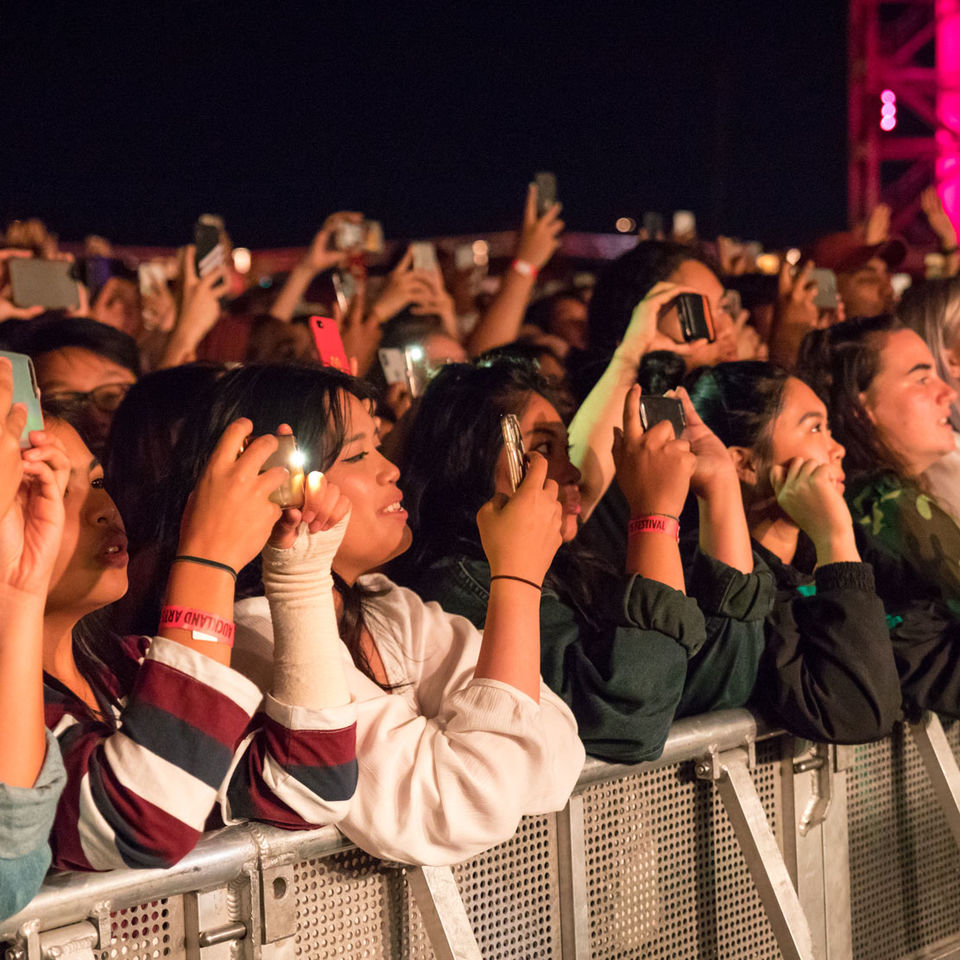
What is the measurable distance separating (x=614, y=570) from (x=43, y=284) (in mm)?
1673

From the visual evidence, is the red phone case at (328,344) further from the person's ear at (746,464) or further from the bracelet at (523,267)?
the bracelet at (523,267)

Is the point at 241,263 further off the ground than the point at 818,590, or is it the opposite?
the point at 241,263

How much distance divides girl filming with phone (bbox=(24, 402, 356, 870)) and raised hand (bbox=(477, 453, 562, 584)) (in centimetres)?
29

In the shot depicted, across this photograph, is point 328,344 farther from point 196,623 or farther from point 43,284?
point 43,284

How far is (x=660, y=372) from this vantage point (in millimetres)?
2396

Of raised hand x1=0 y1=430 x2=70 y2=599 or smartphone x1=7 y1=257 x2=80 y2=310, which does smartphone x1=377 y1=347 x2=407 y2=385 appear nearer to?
smartphone x1=7 y1=257 x2=80 y2=310

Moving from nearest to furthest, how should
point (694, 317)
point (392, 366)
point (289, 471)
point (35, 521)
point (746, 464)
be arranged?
point (35, 521) → point (289, 471) → point (746, 464) → point (694, 317) → point (392, 366)

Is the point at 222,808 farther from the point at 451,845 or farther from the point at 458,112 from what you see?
the point at 458,112

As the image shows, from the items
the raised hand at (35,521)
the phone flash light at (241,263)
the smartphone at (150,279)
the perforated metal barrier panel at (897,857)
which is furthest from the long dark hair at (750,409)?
the phone flash light at (241,263)

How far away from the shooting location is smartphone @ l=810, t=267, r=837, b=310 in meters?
3.79

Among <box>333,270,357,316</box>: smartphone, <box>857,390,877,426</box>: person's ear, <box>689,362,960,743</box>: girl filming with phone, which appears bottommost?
<box>689,362,960,743</box>: girl filming with phone

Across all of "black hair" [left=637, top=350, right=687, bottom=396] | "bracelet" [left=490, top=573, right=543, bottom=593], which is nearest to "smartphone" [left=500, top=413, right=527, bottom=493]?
"bracelet" [left=490, top=573, right=543, bottom=593]

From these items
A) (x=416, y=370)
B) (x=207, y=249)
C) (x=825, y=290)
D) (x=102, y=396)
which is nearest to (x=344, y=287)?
(x=207, y=249)

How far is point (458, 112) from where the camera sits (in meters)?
13.4
